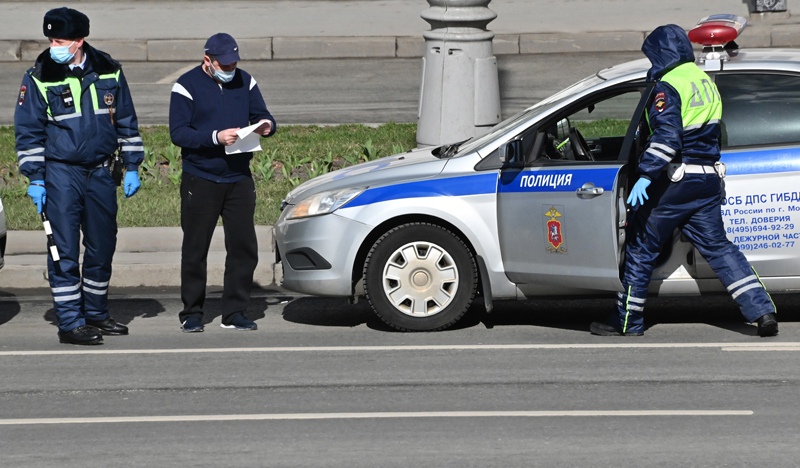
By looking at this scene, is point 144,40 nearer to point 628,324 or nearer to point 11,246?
point 11,246

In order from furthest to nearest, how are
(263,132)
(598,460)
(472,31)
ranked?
(472,31) → (263,132) → (598,460)

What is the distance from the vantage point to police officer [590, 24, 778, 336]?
25.8 ft

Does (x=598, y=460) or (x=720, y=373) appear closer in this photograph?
(x=598, y=460)

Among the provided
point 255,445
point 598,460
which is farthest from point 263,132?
point 598,460

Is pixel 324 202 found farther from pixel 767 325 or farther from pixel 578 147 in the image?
pixel 767 325

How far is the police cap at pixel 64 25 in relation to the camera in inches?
320

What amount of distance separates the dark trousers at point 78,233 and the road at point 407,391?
28cm

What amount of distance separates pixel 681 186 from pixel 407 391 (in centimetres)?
200

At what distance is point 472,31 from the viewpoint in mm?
12344

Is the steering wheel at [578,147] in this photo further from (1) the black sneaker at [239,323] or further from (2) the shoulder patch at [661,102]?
(1) the black sneaker at [239,323]

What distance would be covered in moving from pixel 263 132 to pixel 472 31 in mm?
4203

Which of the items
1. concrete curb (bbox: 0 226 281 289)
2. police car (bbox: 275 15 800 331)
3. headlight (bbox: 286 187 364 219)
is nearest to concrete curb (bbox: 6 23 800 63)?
concrete curb (bbox: 0 226 281 289)

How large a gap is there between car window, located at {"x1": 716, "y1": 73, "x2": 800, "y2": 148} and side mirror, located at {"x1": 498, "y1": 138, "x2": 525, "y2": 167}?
1153mm

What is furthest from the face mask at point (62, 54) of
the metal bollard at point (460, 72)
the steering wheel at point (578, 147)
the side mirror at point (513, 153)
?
the metal bollard at point (460, 72)
